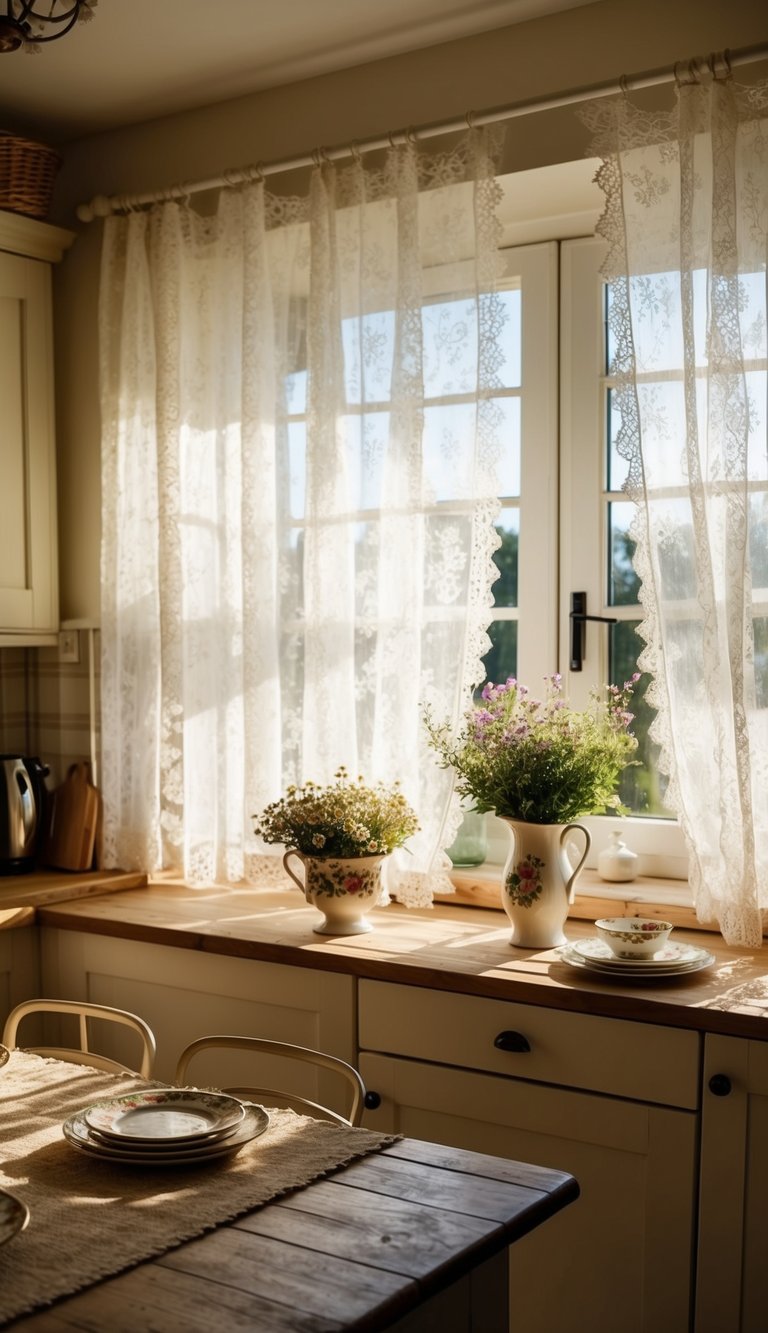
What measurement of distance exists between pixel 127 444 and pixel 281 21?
102 centimetres

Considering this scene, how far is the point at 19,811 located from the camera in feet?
10.4

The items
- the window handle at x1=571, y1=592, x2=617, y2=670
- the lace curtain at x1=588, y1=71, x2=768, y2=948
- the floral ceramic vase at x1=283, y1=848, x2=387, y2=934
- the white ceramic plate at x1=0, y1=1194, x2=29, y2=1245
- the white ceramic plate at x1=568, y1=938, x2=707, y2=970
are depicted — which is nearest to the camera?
the white ceramic plate at x1=0, y1=1194, x2=29, y2=1245

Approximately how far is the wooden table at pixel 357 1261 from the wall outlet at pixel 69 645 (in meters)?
2.06

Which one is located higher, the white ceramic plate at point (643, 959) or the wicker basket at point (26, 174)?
the wicker basket at point (26, 174)

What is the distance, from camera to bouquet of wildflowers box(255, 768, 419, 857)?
2.59 meters

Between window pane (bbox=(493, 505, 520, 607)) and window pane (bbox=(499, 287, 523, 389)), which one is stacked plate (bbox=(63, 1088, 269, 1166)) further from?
window pane (bbox=(499, 287, 523, 389))

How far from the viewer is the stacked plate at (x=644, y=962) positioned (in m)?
2.21

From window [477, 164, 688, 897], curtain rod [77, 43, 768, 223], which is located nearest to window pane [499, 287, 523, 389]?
window [477, 164, 688, 897]

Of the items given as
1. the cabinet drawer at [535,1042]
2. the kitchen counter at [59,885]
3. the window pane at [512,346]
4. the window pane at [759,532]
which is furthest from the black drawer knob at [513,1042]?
the window pane at [512,346]

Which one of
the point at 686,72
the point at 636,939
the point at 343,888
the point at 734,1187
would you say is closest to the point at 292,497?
the point at 343,888

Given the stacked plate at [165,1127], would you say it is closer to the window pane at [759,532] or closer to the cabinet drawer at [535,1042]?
the cabinet drawer at [535,1042]

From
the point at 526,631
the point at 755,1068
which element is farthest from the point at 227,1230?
the point at 526,631

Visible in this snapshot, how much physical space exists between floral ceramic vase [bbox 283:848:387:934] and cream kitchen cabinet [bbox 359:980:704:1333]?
10.2 inches

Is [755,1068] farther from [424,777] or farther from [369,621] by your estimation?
[369,621]
